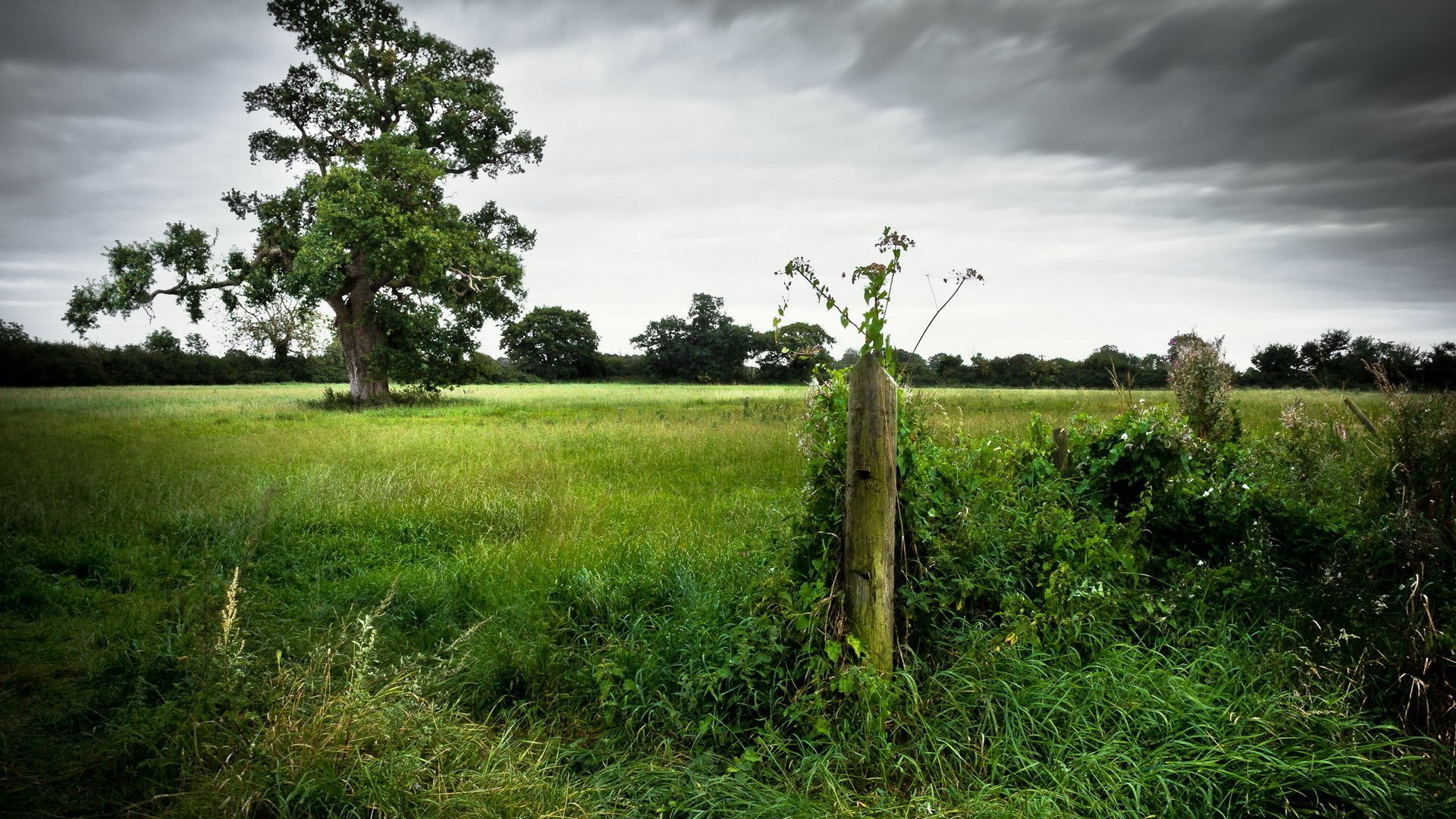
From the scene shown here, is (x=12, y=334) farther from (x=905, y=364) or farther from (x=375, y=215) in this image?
(x=375, y=215)

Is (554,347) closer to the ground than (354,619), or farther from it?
farther from it

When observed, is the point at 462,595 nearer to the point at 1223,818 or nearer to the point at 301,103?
the point at 1223,818

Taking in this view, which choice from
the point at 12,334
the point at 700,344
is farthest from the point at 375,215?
the point at 700,344

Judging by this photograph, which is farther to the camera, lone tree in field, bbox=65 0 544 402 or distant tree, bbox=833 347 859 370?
lone tree in field, bbox=65 0 544 402

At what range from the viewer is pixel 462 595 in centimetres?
592

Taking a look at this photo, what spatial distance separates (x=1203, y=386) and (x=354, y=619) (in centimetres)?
987

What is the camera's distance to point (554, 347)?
86.4 m

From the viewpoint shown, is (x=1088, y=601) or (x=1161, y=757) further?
(x=1088, y=601)

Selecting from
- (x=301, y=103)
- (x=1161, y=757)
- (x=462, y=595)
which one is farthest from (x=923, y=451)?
(x=301, y=103)

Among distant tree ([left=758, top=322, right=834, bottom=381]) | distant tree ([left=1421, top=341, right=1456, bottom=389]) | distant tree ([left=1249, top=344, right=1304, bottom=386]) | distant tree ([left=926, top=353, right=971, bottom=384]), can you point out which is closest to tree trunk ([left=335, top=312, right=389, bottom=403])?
distant tree ([left=758, top=322, right=834, bottom=381])

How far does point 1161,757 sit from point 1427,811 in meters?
1.02

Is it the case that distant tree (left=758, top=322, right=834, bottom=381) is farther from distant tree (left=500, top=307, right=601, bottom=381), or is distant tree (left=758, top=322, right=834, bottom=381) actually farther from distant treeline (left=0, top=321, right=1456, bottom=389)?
distant tree (left=500, top=307, right=601, bottom=381)

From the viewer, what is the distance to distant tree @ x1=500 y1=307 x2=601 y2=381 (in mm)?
85750

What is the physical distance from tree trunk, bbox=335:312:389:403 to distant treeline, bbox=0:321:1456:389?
3.68 m
